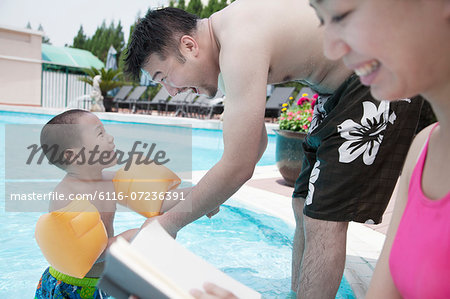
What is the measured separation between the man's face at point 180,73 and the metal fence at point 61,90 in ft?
71.8

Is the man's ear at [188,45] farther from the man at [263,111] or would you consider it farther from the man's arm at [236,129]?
the man's arm at [236,129]

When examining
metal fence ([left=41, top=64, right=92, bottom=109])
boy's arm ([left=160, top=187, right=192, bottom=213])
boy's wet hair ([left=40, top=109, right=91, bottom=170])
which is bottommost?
metal fence ([left=41, top=64, right=92, bottom=109])

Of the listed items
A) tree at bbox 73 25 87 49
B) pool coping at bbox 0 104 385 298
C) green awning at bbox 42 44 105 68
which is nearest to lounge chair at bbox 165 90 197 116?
green awning at bbox 42 44 105 68

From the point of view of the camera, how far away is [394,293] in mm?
1068

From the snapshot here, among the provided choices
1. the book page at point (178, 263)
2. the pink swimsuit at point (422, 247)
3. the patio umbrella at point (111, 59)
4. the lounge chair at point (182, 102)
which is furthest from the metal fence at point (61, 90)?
the pink swimsuit at point (422, 247)

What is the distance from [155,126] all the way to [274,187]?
30.8ft

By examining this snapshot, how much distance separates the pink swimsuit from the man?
78cm

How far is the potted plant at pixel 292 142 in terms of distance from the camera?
17.0 feet

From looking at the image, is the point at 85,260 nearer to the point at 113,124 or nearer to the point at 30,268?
the point at 30,268

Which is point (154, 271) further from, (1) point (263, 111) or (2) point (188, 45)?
(2) point (188, 45)

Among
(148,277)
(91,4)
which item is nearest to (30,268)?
(148,277)

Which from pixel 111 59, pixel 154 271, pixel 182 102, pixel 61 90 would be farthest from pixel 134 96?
pixel 154 271

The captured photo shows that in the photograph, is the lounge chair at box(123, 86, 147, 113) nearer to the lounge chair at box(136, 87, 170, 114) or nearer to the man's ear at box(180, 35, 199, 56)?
the lounge chair at box(136, 87, 170, 114)

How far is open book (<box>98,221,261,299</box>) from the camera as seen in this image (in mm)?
767
